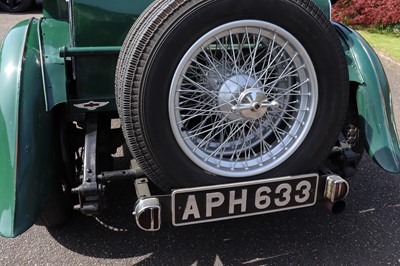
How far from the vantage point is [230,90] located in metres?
2.08

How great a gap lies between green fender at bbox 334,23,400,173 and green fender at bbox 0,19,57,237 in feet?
5.86

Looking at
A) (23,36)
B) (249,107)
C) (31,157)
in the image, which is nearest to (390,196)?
(249,107)

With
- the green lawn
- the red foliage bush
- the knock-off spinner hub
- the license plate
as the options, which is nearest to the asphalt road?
the license plate

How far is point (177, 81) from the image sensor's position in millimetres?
1922

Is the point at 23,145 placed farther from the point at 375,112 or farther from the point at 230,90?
the point at 375,112

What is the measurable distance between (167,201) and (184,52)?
0.72 m

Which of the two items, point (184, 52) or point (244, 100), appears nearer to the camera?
point (184, 52)

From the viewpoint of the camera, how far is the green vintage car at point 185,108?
6.24 ft

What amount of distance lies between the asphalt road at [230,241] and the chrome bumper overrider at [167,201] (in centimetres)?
38

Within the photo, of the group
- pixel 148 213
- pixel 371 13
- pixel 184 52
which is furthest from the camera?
pixel 371 13

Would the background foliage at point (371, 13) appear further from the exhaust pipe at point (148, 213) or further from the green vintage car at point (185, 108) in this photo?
the exhaust pipe at point (148, 213)

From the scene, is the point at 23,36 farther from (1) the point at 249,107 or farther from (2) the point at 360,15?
(2) the point at 360,15

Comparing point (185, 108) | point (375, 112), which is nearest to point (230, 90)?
point (185, 108)

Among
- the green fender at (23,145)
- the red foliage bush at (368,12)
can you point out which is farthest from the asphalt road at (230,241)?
the red foliage bush at (368,12)
